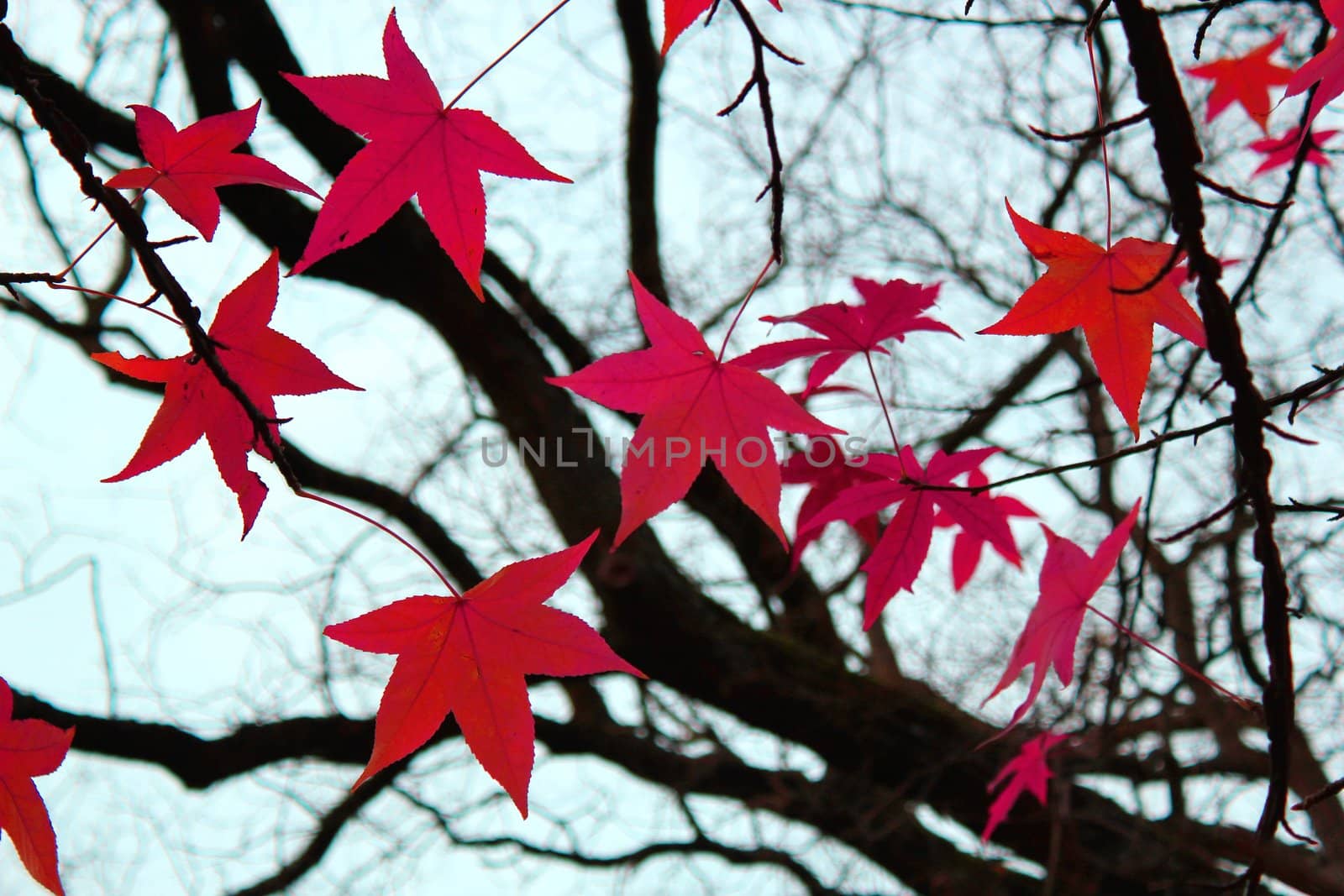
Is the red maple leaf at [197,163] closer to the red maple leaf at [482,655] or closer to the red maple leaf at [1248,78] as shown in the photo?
the red maple leaf at [482,655]

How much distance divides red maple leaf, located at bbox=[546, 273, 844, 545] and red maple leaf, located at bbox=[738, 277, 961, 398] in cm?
4

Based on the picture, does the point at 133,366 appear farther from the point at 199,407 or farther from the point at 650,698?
the point at 650,698

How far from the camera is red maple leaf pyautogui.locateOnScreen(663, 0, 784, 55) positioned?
511 mm

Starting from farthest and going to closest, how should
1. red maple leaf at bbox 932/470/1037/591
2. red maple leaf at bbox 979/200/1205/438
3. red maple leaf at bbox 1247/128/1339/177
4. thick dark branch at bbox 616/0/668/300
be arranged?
thick dark branch at bbox 616/0/668/300 → red maple leaf at bbox 1247/128/1339/177 → red maple leaf at bbox 932/470/1037/591 → red maple leaf at bbox 979/200/1205/438

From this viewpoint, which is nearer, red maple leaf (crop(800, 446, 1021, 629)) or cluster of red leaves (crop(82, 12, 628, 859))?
cluster of red leaves (crop(82, 12, 628, 859))

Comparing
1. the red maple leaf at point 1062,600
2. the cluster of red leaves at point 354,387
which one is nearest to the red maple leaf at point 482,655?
the cluster of red leaves at point 354,387

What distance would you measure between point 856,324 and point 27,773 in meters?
0.74

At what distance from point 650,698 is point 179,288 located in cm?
263

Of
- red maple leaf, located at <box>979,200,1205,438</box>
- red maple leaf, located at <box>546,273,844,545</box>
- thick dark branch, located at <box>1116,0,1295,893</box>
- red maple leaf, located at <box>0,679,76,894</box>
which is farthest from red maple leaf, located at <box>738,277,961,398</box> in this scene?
red maple leaf, located at <box>0,679,76,894</box>

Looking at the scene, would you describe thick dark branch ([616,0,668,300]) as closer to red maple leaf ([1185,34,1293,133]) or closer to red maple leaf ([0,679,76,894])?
red maple leaf ([1185,34,1293,133])

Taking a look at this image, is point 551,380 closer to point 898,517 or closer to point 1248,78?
point 898,517

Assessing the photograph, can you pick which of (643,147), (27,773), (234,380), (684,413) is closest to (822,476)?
(684,413)

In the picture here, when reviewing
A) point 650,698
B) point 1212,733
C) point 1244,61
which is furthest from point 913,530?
point 650,698

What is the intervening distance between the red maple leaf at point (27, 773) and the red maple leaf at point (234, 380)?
0.20 m
